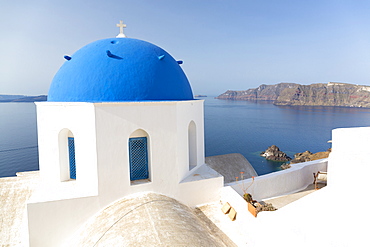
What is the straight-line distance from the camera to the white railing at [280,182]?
8.33 meters

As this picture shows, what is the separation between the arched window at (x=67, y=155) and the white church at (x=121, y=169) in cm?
3

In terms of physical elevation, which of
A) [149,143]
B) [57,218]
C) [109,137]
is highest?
[109,137]

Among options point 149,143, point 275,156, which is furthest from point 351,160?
point 275,156

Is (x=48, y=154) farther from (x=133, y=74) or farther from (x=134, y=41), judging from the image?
(x=134, y=41)

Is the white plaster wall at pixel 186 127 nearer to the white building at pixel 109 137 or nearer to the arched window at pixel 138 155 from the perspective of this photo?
the white building at pixel 109 137

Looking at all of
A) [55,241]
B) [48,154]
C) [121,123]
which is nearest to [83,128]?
[121,123]

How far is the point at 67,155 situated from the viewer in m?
7.20

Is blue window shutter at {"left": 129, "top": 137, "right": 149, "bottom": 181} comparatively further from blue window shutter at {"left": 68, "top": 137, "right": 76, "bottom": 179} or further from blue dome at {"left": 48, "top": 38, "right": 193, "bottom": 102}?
blue window shutter at {"left": 68, "top": 137, "right": 76, "bottom": 179}

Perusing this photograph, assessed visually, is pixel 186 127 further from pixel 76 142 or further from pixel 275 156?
pixel 275 156

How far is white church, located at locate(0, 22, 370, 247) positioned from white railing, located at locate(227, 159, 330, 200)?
1.09 feet

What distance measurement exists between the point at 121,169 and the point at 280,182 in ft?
19.9

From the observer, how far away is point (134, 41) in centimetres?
764

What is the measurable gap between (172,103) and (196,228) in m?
3.32

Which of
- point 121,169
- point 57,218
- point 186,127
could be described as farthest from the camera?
point 186,127
